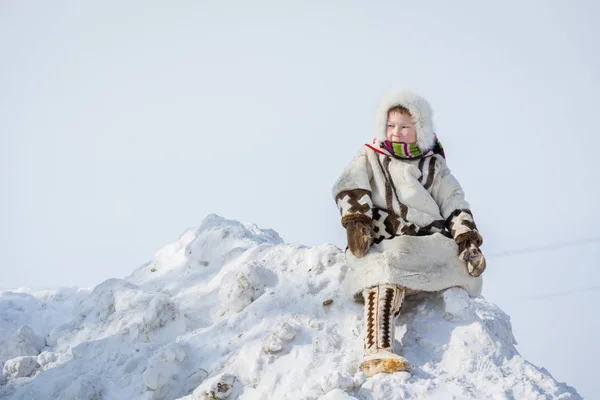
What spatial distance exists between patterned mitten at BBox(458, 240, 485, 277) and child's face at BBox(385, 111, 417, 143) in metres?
0.72

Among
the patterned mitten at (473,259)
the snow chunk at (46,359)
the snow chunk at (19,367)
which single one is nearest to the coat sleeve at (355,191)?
the patterned mitten at (473,259)

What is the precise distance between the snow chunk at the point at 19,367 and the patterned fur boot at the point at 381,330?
2.18 meters

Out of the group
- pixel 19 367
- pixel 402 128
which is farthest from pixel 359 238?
pixel 19 367

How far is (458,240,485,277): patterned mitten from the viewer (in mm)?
4773

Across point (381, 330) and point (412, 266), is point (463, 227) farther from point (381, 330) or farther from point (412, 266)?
point (381, 330)

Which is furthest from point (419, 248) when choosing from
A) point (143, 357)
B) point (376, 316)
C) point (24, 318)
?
point (24, 318)

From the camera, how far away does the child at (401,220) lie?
465 cm

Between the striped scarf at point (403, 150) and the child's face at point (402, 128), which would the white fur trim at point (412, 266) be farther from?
the child's face at point (402, 128)

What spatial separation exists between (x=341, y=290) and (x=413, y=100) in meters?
1.21

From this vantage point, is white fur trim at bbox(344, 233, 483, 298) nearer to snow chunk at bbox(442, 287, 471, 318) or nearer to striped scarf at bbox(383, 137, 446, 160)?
snow chunk at bbox(442, 287, 471, 318)

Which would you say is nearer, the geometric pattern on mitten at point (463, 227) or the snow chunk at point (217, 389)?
the snow chunk at point (217, 389)

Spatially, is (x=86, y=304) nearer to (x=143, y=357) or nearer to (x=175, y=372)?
(x=143, y=357)

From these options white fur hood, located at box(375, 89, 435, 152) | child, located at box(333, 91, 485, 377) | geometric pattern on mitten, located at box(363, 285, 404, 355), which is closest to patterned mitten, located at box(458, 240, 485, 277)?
child, located at box(333, 91, 485, 377)

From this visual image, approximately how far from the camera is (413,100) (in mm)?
5062
